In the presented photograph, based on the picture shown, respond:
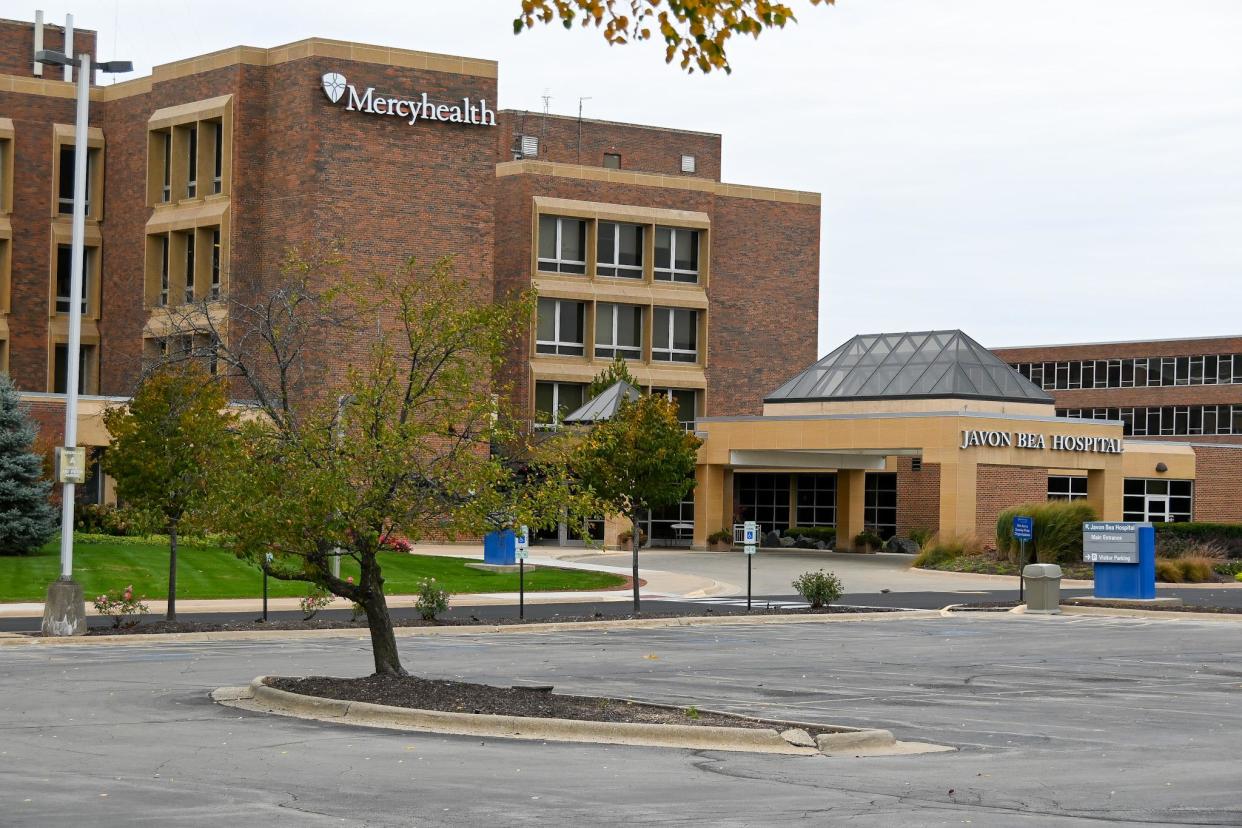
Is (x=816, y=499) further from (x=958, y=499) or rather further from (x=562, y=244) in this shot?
(x=958, y=499)

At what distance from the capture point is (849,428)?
54125mm

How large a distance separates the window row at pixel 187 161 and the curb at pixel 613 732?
139ft

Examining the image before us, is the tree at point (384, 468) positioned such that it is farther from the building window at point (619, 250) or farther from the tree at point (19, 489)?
the building window at point (619, 250)

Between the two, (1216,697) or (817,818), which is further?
(1216,697)

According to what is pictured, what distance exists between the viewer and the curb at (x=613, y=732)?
14.4 meters

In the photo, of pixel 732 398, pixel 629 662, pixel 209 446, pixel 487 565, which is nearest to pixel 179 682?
pixel 209 446

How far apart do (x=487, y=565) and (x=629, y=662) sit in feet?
68.8

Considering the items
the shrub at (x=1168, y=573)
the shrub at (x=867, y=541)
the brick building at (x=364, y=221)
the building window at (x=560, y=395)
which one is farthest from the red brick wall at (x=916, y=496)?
the shrub at (x=1168, y=573)

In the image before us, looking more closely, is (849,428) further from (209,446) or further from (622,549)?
(209,446)

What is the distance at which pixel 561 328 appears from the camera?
209ft

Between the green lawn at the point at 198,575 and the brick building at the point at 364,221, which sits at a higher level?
the brick building at the point at 364,221

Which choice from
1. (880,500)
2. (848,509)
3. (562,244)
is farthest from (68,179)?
(880,500)

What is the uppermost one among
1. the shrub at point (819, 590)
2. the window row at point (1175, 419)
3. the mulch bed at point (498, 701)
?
the window row at point (1175, 419)

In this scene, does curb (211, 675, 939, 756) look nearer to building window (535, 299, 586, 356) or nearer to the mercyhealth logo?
the mercyhealth logo
